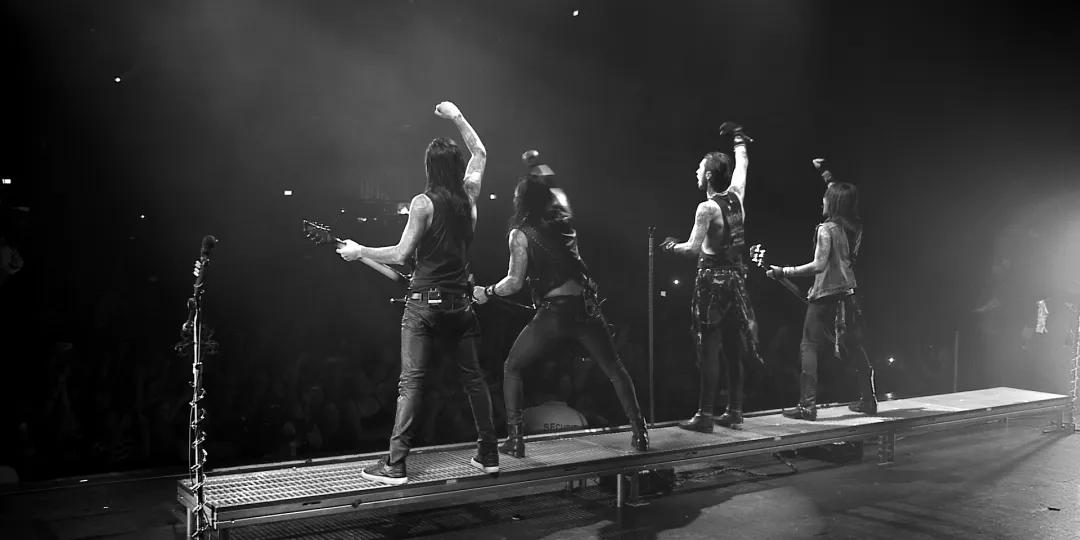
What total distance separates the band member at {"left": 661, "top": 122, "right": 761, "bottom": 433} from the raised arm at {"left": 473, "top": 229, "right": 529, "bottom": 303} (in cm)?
139

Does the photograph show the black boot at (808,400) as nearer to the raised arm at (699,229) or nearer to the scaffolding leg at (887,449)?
the scaffolding leg at (887,449)

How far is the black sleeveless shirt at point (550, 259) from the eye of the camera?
5445mm

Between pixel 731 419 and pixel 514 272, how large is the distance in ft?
8.21

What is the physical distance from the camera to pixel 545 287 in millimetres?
5469

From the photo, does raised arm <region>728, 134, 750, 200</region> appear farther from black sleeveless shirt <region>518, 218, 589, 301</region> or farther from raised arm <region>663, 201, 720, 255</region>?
black sleeveless shirt <region>518, 218, 589, 301</region>

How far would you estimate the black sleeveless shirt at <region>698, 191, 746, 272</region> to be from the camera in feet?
20.9

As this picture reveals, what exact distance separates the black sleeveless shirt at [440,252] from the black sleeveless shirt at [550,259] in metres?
0.77

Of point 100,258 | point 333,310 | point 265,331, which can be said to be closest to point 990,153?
point 333,310

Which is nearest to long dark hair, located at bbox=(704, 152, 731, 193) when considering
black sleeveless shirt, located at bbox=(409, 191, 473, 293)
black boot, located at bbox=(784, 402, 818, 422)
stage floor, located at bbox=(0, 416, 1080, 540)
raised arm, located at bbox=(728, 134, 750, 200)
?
raised arm, located at bbox=(728, 134, 750, 200)

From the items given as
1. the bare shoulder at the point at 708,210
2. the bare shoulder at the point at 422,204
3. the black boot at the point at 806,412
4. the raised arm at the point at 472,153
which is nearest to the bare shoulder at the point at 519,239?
the raised arm at the point at 472,153

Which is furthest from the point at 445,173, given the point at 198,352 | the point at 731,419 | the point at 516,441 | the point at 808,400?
the point at 808,400

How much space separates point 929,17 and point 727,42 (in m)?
2.63

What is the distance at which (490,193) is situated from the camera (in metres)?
11.1

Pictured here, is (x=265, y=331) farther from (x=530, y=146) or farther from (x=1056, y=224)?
(x=1056, y=224)
